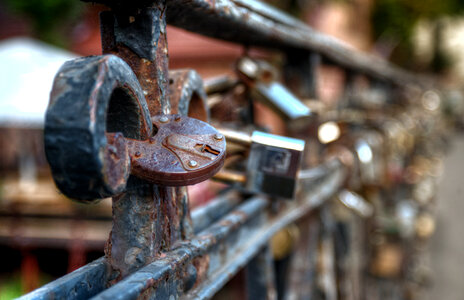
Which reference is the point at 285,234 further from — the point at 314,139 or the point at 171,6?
the point at 171,6

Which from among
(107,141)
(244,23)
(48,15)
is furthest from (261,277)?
(48,15)

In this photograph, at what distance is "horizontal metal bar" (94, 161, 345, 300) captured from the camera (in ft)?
1.55

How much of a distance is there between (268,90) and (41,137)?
667cm

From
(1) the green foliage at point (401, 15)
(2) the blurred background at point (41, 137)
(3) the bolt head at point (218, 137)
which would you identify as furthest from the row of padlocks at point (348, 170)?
(1) the green foliage at point (401, 15)

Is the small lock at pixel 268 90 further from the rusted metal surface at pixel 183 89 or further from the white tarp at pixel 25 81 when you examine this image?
the white tarp at pixel 25 81

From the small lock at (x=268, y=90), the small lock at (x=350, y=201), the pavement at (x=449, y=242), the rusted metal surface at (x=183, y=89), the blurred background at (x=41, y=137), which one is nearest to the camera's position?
the rusted metal surface at (x=183, y=89)

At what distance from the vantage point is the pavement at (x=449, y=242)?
362 centimetres

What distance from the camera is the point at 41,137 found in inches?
270

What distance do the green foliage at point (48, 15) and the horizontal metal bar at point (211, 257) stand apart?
7030 millimetres

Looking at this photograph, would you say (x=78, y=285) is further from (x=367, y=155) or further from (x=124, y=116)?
(x=367, y=155)

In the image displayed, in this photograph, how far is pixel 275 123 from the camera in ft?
17.4

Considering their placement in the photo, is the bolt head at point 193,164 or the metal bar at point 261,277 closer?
the bolt head at point 193,164

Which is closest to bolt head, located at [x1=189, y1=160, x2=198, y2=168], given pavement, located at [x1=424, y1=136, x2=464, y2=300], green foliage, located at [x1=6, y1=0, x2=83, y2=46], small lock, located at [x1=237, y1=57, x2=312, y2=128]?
small lock, located at [x1=237, y1=57, x2=312, y2=128]

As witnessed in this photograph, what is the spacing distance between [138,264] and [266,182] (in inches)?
12.8
